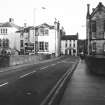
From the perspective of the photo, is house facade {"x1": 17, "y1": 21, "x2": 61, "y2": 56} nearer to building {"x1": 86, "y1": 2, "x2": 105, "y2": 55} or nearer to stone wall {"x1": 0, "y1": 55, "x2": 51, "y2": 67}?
stone wall {"x1": 0, "y1": 55, "x2": 51, "y2": 67}

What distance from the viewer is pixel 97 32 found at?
155ft

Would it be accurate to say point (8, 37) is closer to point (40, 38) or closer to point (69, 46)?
point (40, 38)

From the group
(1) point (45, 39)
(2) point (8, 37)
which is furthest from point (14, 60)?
(2) point (8, 37)

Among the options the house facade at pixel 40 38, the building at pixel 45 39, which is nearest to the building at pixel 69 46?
the house facade at pixel 40 38

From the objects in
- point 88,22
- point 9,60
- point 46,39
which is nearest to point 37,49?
point 46,39

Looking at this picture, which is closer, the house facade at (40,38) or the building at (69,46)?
the house facade at (40,38)

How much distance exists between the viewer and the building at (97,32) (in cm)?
4650

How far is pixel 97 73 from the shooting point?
22125 mm

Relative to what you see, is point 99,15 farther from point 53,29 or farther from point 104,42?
point 53,29

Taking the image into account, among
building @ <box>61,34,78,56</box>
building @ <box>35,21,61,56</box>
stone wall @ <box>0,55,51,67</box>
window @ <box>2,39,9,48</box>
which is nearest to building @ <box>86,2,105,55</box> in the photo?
stone wall @ <box>0,55,51,67</box>

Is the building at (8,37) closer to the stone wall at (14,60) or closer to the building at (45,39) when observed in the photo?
the building at (45,39)

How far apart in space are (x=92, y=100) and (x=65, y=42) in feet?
358

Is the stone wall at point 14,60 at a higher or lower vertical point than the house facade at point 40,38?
lower

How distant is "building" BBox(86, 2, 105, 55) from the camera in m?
46.5
